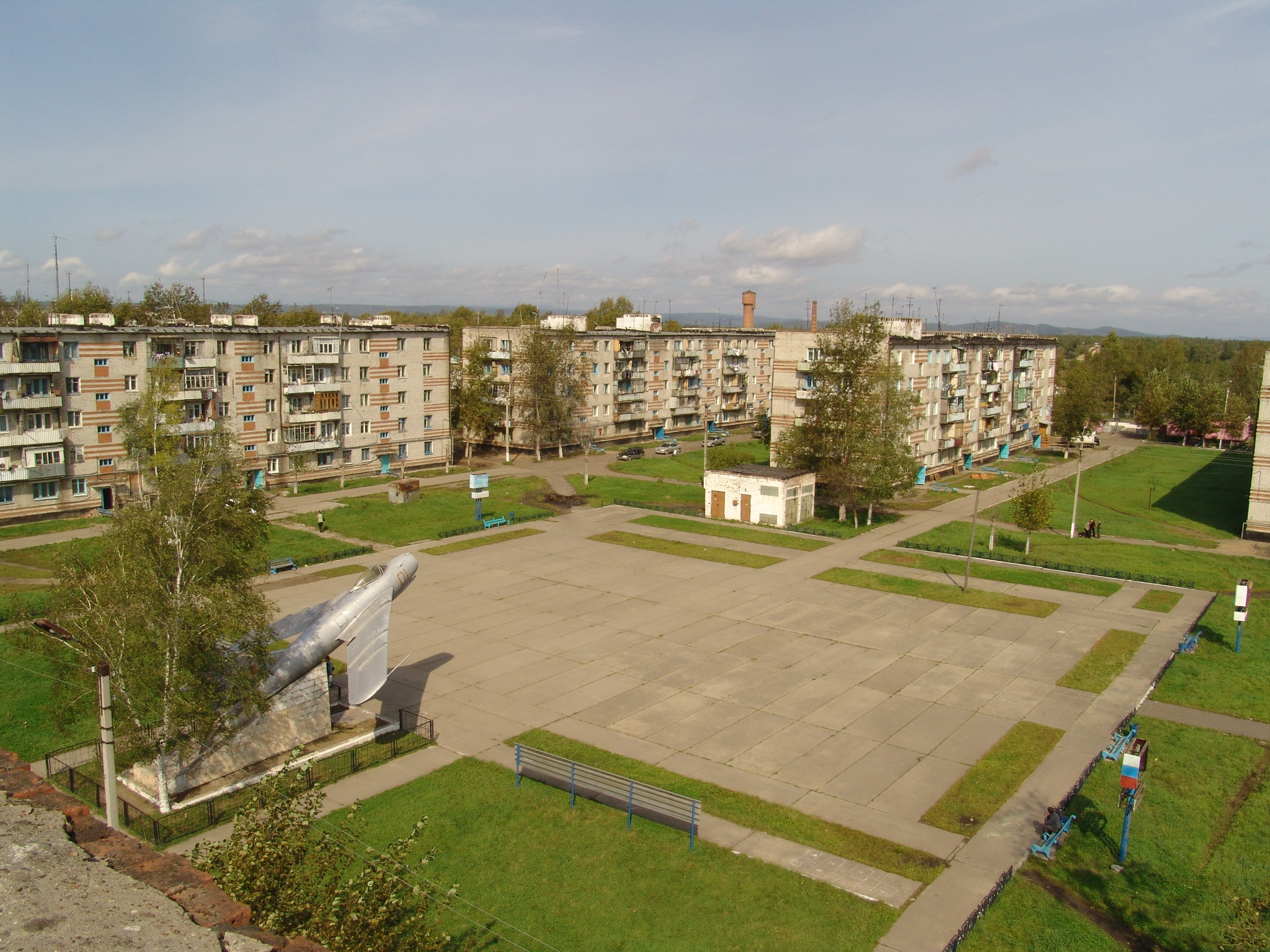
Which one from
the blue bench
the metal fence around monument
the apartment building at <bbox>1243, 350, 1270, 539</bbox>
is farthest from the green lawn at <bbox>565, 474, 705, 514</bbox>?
the blue bench

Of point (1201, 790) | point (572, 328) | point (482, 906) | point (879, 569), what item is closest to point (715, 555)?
point (879, 569)

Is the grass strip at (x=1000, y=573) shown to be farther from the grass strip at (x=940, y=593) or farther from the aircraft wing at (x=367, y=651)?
the aircraft wing at (x=367, y=651)

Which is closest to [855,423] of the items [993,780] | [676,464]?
[676,464]

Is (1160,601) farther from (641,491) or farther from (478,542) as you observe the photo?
(641,491)

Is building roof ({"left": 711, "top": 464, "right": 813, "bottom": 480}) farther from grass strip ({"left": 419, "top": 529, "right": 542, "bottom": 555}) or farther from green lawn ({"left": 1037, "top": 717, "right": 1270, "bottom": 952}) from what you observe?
green lawn ({"left": 1037, "top": 717, "right": 1270, "bottom": 952})

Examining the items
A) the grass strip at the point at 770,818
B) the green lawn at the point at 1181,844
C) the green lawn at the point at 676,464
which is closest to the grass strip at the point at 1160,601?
the green lawn at the point at 1181,844
